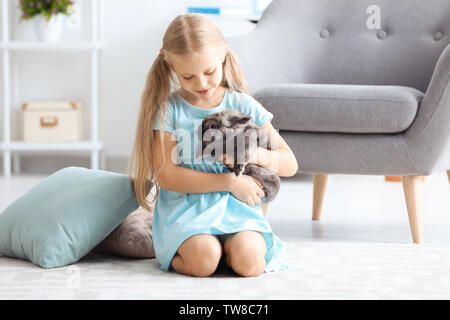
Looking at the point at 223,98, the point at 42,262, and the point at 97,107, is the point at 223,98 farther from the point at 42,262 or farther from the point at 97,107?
the point at 97,107

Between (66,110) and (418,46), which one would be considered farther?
(66,110)

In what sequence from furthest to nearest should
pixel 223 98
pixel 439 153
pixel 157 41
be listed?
pixel 157 41 → pixel 439 153 → pixel 223 98

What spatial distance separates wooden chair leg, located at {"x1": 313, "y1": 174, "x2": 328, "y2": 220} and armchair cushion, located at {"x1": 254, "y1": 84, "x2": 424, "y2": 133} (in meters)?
0.37

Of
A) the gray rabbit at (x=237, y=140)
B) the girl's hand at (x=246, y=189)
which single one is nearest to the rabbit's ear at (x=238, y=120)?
the gray rabbit at (x=237, y=140)

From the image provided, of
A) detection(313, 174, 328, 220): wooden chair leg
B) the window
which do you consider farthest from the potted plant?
detection(313, 174, 328, 220): wooden chair leg

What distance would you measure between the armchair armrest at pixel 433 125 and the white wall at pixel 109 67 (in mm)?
1983

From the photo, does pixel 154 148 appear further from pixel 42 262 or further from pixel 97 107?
pixel 97 107

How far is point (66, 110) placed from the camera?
10.9 feet

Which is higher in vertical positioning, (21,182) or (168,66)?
(168,66)

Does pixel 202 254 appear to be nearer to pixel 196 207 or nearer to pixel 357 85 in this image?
pixel 196 207

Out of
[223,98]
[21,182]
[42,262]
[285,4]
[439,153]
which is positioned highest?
[285,4]

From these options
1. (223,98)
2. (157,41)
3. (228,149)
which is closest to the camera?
(228,149)

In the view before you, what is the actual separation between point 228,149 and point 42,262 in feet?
1.57

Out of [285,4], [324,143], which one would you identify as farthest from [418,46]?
[324,143]
